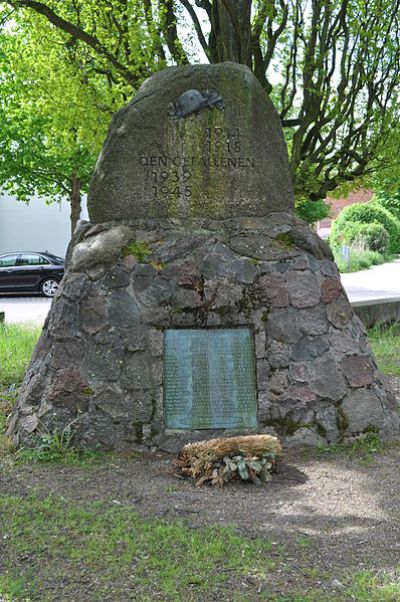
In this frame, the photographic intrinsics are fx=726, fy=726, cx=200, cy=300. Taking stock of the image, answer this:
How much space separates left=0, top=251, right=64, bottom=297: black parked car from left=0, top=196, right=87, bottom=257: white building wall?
9237 millimetres

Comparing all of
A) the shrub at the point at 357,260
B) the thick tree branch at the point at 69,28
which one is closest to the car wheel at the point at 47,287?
the thick tree branch at the point at 69,28

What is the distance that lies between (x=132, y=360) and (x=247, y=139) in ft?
6.44

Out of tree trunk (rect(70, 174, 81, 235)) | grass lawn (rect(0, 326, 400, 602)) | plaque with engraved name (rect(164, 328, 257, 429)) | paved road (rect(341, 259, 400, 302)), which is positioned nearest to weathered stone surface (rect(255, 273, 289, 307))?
plaque with engraved name (rect(164, 328, 257, 429))

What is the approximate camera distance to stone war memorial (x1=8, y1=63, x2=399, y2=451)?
512cm

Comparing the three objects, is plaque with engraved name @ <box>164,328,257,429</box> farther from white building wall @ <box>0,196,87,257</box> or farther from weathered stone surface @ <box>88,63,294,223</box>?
white building wall @ <box>0,196,87,257</box>

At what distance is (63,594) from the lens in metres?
3.02

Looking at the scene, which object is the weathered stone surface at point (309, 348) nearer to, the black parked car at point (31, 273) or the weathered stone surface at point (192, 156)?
the weathered stone surface at point (192, 156)

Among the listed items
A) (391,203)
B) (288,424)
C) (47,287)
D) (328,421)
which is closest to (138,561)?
(288,424)

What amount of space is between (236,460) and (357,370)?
1.39 metres

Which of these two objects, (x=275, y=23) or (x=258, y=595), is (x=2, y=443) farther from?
(x=275, y=23)

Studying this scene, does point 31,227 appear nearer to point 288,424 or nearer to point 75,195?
point 75,195

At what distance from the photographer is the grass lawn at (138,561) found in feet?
9.86

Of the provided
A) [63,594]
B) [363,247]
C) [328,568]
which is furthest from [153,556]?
[363,247]

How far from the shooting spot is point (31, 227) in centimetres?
3080
